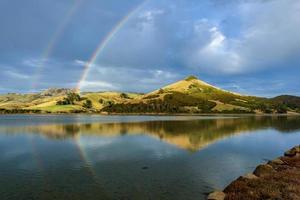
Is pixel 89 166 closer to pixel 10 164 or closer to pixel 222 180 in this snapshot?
pixel 10 164

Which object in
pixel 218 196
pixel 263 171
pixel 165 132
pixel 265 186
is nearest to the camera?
pixel 218 196

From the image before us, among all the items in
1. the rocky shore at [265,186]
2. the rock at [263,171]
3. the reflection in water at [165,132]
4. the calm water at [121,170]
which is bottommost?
the calm water at [121,170]

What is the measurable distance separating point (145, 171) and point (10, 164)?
2283cm

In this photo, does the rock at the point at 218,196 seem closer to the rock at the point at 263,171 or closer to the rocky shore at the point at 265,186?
the rocky shore at the point at 265,186

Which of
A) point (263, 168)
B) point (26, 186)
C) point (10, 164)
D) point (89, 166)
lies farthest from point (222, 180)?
point (10, 164)

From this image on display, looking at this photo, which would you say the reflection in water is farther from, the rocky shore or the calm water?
the rocky shore

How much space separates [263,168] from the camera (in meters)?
40.9

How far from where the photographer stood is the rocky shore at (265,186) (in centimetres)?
3027

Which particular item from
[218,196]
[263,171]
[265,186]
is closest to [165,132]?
[263,171]

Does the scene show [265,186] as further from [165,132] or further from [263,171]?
[165,132]

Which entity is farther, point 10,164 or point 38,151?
point 38,151

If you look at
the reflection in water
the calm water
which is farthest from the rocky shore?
the reflection in water

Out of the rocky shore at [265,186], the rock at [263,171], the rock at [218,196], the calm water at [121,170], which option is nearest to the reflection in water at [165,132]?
the calm water at [121,170]

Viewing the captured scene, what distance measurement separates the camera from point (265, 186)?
33156mm
